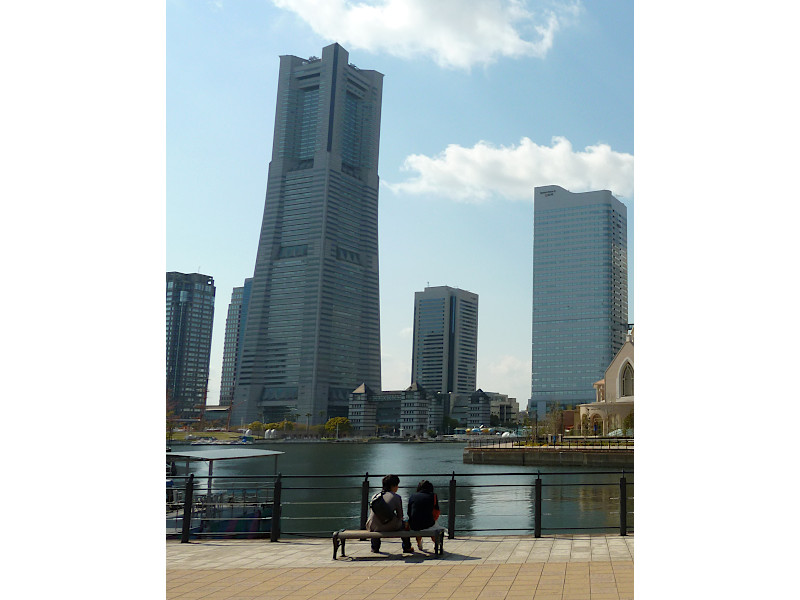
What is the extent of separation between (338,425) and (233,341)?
2357 inches

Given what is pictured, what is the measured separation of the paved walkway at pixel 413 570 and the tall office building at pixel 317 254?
4602 inches

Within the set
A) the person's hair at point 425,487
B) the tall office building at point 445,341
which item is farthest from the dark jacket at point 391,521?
the tall office building at point 445,341

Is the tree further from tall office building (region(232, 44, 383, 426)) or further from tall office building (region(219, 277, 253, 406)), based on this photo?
tall office building (region(219, 277, 253, 406))

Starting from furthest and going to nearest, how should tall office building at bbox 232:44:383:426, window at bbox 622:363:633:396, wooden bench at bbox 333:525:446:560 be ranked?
1. tall office building at bbox 232:44:383:426
2. window at bbox 622:363:633:396
3. wooden bench at bbox 333:525:446:560

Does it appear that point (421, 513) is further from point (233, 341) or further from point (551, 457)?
point (233, 341)

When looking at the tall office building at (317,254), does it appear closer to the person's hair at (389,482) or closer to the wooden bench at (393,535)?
the person's hair at (389,482)

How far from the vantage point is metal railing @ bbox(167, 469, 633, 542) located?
23.4 ft

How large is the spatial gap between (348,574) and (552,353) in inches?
5139

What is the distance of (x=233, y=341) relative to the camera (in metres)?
164

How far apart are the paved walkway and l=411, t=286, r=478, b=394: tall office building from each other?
160198mm

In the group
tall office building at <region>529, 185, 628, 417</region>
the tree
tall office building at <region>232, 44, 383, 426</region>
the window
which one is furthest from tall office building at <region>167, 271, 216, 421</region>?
the window

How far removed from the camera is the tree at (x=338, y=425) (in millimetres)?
112812

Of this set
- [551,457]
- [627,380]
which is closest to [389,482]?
[551,457]
